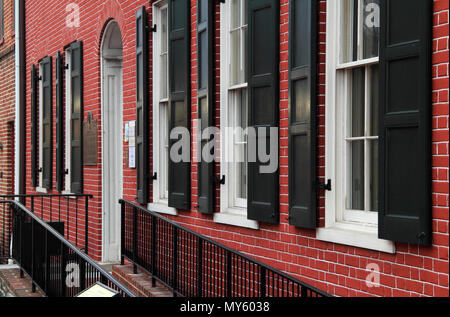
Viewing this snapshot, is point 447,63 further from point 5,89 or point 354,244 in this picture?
point 5,89

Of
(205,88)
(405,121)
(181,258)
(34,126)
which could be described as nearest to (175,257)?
(181,258)

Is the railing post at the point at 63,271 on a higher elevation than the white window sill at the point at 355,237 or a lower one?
lower

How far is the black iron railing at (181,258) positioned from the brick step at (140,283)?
0.38 feet

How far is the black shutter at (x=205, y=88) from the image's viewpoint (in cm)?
755

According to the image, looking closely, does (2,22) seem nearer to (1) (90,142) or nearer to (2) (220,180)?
(1) (90,142)

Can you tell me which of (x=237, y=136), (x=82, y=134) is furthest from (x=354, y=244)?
(x=82, y=134)

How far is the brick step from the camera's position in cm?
784

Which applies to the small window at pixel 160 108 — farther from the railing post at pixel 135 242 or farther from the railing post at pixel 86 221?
the railing post at pixel 86 221

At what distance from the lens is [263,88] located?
6.66m

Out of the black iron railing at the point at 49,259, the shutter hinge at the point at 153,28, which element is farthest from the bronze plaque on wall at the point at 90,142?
the shutter hinge at the point at 153,28

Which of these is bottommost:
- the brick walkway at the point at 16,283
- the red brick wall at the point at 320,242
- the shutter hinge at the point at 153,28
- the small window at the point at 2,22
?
the brick walkway at the point at 16,283

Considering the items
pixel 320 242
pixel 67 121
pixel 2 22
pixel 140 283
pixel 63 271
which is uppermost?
pixel 2 22

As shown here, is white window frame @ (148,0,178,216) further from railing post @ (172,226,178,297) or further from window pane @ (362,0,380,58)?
window pane @ (362,0,380,58)

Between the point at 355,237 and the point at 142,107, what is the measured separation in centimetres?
464
